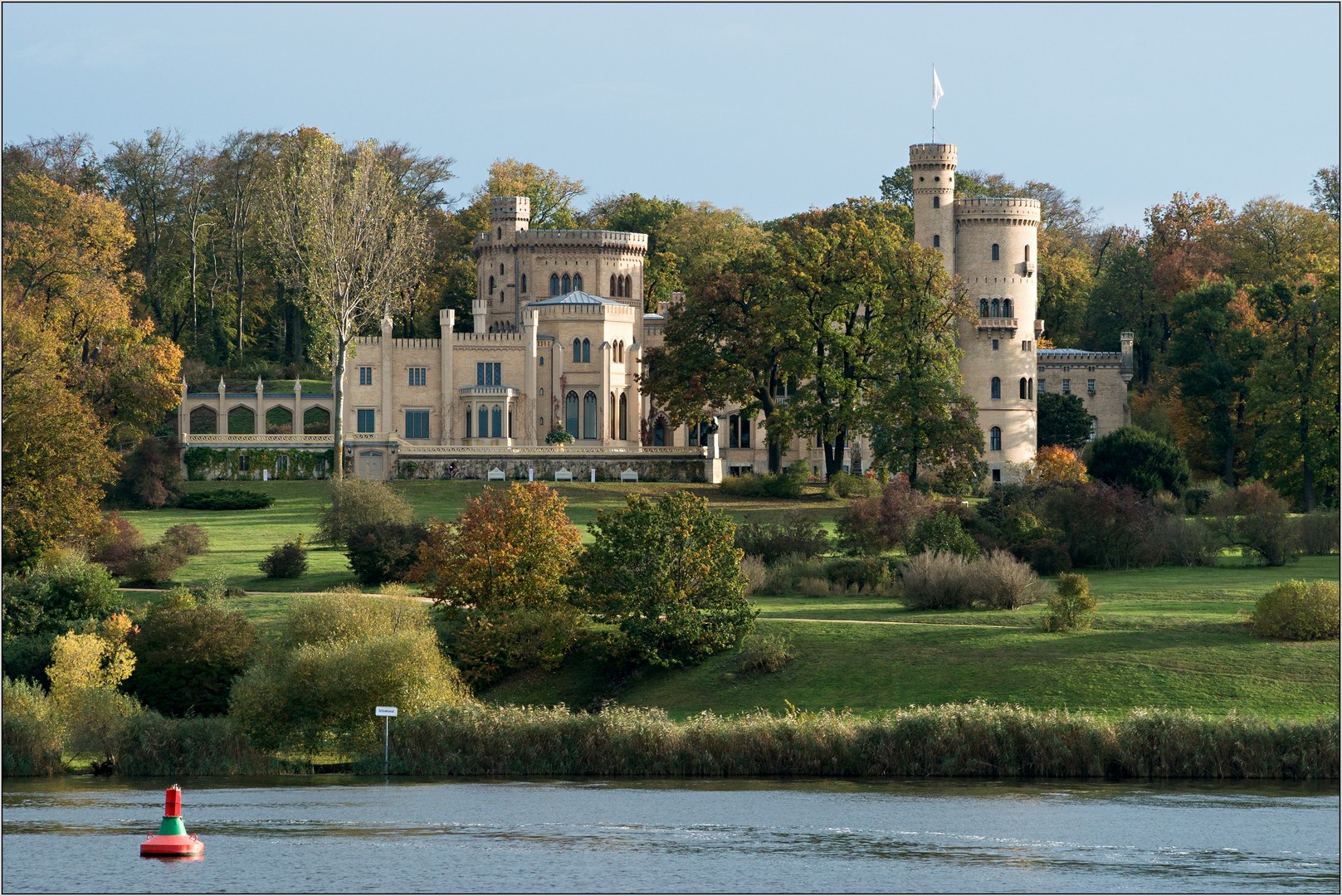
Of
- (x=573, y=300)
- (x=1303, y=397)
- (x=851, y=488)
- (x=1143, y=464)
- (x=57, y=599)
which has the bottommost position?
(x=57, y=599)

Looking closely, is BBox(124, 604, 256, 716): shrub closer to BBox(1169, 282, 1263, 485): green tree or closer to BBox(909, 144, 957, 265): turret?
BBox(1169, 282, 1263, 485): green tree

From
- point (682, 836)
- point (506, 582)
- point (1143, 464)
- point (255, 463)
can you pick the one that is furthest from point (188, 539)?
point (1143, 464)

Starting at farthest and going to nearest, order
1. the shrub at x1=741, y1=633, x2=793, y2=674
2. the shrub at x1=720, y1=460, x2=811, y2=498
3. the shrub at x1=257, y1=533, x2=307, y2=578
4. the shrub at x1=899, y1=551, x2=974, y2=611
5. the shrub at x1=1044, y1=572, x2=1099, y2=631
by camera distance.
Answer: the shrub at x1=720, y1=460, x2=811, y2=498
the shrub at x1=257, y1=533, x2=307, y2=578
the shrub at x1=899, y1=551, x2=974, y2=611
the shrub at x1=1044, y1=572, x2=1099, y2=631
the shrub at x1=741, y1=633, x2=793, y2=674

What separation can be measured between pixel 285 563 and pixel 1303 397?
38.6 m

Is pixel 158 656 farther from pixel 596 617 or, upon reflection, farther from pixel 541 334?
pixel 541 334

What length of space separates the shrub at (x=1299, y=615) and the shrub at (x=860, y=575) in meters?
13.1

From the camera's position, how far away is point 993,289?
8838cm

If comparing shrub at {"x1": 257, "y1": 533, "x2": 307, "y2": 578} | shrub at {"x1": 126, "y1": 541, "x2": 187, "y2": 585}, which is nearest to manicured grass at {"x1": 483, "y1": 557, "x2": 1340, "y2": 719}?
shrub at {"x1": 257, "y1": 533, "x2": 307, "y2": 578}

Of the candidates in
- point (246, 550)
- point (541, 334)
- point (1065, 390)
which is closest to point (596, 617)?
point (246, 550)

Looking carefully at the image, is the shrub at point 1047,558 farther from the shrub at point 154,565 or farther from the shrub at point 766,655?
the shrub at point 154,565

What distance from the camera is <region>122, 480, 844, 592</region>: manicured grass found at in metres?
58.6

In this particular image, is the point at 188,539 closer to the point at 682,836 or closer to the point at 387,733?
the point at 387,733

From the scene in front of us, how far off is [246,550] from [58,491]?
959cm

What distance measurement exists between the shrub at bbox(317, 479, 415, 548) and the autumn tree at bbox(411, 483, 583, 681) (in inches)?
494
